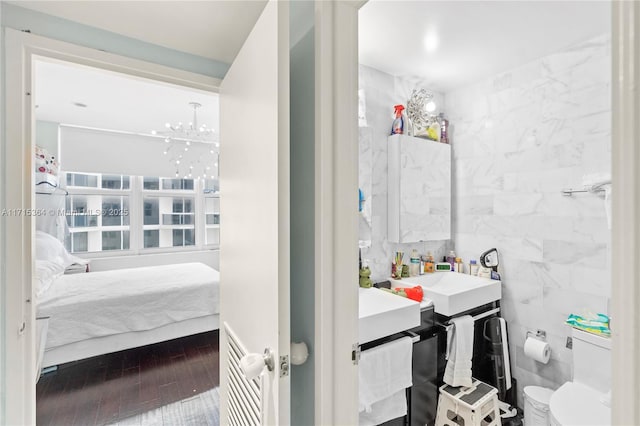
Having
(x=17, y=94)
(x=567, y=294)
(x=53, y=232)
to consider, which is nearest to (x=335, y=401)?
(x=17, y=94)

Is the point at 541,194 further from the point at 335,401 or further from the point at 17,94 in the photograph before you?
the point at 17,94

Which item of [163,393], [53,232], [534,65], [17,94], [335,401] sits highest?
[534,65]

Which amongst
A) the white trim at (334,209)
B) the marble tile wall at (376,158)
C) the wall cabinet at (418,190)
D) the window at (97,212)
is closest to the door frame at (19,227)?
the white trim at (334,209)

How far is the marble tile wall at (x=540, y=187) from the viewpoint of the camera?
182 cm

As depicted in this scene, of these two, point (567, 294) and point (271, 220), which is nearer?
Answer: point (271, 220)

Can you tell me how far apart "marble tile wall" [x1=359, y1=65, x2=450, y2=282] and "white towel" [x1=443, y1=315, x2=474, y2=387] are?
22.0 inches

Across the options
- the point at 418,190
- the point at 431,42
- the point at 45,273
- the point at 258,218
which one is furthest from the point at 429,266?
the point at 45,273

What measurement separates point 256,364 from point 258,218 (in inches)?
17.3

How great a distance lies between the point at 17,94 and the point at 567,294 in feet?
9.91

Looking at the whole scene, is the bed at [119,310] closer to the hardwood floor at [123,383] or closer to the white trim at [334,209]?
the hardwood floor at [123,383]

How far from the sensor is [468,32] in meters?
1.74

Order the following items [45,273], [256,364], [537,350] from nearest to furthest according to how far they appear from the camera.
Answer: [256,364] < [537,350] < [45,273]

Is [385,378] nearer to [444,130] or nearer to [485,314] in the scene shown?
[485,314]

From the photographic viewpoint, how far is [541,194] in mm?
2068
